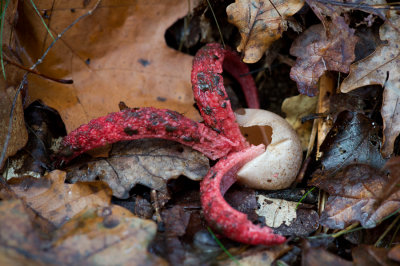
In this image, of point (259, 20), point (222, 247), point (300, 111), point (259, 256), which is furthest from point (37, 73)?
point (300, 111)

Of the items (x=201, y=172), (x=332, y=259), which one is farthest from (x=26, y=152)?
(x=332, y=259)

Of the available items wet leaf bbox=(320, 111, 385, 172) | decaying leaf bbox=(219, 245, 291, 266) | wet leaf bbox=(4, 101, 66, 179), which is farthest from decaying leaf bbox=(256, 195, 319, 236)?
wet leaf bbox=(4, 101, 66, 179)

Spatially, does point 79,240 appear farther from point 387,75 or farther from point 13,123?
point 387,75

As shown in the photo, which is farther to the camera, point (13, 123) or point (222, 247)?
point (13, 123)

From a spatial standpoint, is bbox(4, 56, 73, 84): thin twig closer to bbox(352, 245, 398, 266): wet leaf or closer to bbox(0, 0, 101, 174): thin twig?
bbox(0, 0, 101, 174): thin twig

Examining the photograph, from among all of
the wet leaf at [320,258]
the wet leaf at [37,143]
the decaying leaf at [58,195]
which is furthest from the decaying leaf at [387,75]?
the wet leaf at [37,143]

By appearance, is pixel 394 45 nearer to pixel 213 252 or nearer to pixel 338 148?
pixel 338 148
